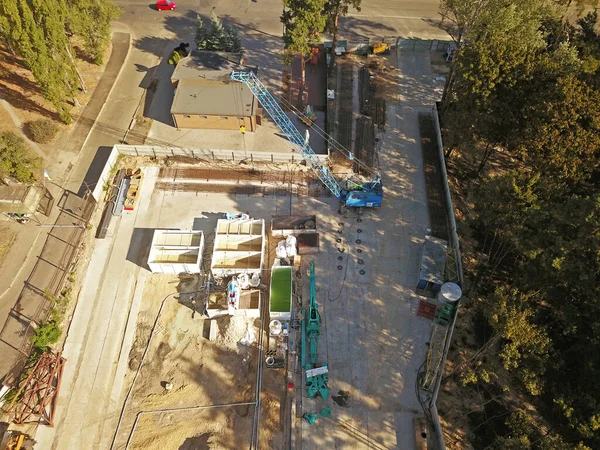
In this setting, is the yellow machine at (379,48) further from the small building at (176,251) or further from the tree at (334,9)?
the small building at (176,251)

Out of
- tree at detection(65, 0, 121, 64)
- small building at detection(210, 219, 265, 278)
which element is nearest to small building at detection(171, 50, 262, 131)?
tree at detection(65, 0, 121, 64)

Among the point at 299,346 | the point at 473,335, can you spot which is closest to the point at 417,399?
the point at 473,335

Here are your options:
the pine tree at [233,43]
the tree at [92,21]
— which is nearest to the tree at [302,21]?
the pine tree at [233,43]

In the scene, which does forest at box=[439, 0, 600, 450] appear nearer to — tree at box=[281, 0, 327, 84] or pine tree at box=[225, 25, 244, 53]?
tree at box=[281, 0, 327, 84]

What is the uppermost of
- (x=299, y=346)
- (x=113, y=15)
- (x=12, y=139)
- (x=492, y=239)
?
(x=113, y=15)

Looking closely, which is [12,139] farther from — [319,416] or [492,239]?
[492,239]
